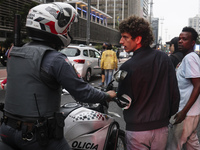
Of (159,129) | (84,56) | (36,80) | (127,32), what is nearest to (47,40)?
(36,80)

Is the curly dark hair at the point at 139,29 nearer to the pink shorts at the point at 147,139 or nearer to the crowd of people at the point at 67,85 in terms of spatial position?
the crowd of people at the point at 67,85

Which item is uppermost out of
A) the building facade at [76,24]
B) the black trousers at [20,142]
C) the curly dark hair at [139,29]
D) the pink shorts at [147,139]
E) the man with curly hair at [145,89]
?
the building facade at [76,24]

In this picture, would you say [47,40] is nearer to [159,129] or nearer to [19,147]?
[19,147]

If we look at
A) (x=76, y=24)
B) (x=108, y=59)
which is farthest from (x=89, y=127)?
(x=76, y=24)

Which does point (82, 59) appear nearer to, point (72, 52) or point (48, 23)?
point (72, 52)

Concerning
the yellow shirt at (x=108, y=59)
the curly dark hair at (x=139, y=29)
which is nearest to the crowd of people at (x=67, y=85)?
the curly dark hair at (x=139, y=29)

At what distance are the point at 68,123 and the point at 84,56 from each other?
28.3ft

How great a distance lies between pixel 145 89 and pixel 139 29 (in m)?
0.49

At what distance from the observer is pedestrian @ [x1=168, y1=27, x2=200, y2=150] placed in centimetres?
231

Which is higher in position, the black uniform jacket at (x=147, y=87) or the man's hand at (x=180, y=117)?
the black uniform jacket at (x=147, y=87)

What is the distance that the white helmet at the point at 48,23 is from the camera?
1.63 metres

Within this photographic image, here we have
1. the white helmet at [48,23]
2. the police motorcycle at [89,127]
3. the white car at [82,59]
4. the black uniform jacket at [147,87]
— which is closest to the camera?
the white helmet at [48,23]

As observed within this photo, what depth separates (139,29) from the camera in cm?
183

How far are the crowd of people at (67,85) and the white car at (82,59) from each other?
Answer: 8.11 metres
